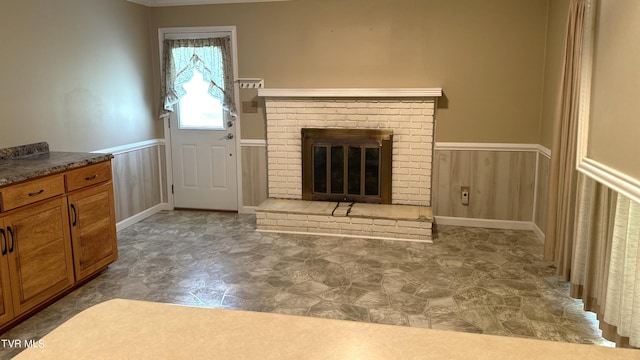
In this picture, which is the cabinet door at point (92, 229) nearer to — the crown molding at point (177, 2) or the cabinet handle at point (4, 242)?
the cabinet handle at point (4, 242)

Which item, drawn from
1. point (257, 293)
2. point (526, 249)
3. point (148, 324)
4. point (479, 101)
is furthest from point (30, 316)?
point (479, 101)

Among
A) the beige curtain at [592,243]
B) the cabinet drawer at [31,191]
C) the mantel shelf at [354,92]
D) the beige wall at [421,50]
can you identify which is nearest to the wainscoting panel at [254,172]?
the mantel shelf at [354,92]

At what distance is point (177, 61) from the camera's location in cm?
558

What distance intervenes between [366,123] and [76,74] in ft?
9.41

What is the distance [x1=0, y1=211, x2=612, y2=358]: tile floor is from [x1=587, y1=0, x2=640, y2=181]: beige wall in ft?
3.69

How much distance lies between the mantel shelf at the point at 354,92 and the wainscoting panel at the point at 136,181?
155cm

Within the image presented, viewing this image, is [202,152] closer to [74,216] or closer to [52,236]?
[74,216]

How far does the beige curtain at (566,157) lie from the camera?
11.2 feet

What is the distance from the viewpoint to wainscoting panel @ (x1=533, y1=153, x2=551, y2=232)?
4565 mm

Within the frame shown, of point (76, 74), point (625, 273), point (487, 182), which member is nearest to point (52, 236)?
point (76, 74)

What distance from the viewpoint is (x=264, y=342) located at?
990 millimetres

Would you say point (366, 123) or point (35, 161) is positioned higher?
point (366, 123)

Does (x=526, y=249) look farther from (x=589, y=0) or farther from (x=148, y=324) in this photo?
(x=148, y=324)

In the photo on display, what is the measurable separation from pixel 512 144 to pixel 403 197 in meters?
1.24
